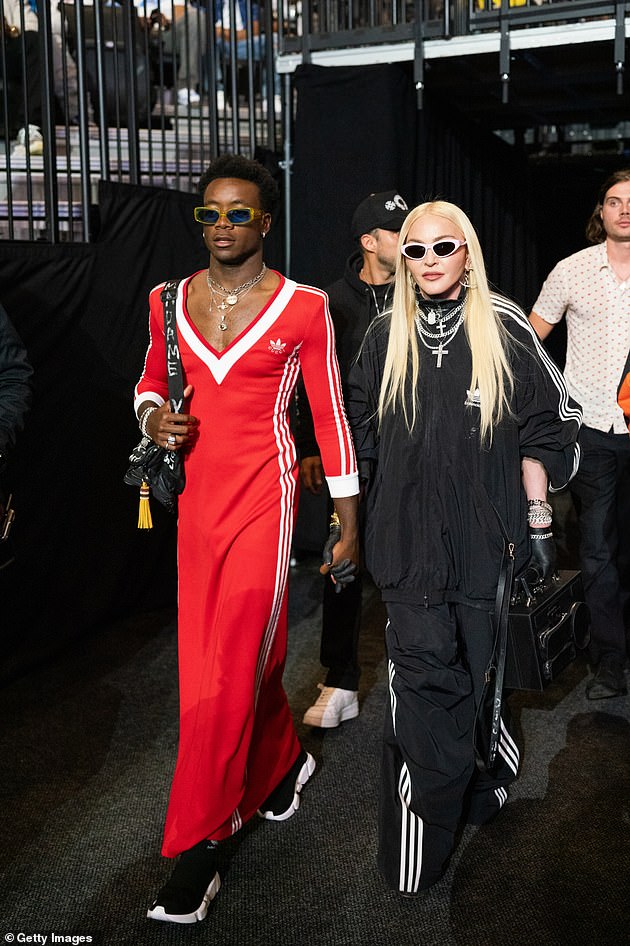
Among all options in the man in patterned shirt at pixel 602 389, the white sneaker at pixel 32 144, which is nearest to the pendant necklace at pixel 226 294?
the man in patterned shirt at pixel 602 389

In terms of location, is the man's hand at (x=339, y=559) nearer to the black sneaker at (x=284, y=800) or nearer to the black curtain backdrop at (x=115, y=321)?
the black sneaker at (x=284, y=800)

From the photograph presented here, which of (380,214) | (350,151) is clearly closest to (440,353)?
(380,214)

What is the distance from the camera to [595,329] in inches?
176

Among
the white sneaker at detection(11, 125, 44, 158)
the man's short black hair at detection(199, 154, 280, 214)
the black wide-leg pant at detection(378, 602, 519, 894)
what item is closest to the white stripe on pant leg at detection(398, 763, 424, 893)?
the black wide-leg pant at detection(378, 602, 519, 894)

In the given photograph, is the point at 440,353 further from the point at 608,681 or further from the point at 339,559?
the point at 608,681

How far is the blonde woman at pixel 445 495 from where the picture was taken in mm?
2816

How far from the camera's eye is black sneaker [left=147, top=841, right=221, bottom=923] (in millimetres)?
2766

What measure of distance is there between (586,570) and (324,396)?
214 cm

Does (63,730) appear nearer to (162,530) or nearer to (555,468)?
(162,530)

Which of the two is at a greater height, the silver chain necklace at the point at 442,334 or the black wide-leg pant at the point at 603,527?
the silver chain necklace at the point at 442,334

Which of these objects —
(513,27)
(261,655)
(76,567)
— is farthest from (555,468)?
(513,27)

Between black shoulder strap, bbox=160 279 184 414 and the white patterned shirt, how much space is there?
215 centimetres

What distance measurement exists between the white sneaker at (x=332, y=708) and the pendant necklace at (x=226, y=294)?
179cm

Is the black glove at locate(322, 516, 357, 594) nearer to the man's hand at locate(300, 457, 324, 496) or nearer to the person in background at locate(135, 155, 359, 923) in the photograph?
the person in background at locate(135, 155, 359, 923)
